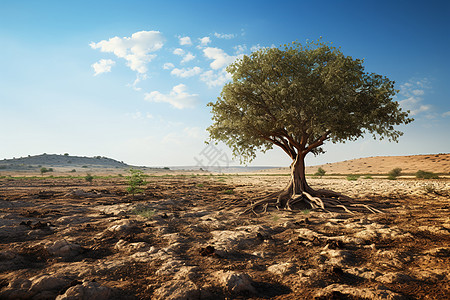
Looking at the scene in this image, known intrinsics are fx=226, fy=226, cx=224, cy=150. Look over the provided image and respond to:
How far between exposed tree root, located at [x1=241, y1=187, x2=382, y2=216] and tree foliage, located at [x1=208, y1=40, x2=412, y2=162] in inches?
111

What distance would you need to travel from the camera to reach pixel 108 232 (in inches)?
302

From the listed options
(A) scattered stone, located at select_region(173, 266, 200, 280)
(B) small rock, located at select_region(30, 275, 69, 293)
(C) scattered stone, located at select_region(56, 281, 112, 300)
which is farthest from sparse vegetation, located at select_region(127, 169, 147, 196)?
(C) scattered stone, located at select_region(56, 281, 112, 300)

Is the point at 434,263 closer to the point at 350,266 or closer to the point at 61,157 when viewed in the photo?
the point at 350,266

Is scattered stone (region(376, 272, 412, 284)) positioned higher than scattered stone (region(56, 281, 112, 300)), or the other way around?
scattered stone (region(376, 272, 412, 284))

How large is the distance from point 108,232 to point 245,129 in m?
8.63

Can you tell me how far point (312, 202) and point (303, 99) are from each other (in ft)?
20.0

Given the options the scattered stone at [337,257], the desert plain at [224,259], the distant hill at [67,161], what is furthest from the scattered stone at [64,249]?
the distant hill at [67,161]

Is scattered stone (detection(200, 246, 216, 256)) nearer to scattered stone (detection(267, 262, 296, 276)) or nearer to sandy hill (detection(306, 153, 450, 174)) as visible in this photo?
scattered stone (detection(267, 262, 296, 276))

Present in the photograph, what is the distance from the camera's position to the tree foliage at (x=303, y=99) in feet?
→ 37.9

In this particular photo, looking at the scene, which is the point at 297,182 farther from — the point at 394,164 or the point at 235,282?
the point at 394,164

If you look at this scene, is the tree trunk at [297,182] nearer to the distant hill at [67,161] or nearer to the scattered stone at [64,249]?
the scattered stone at [64,249]

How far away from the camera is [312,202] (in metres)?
13.5

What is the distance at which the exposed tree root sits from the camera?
1201 centimetres

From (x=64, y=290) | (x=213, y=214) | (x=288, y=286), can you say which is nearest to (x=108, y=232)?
(x=64, y=290)
